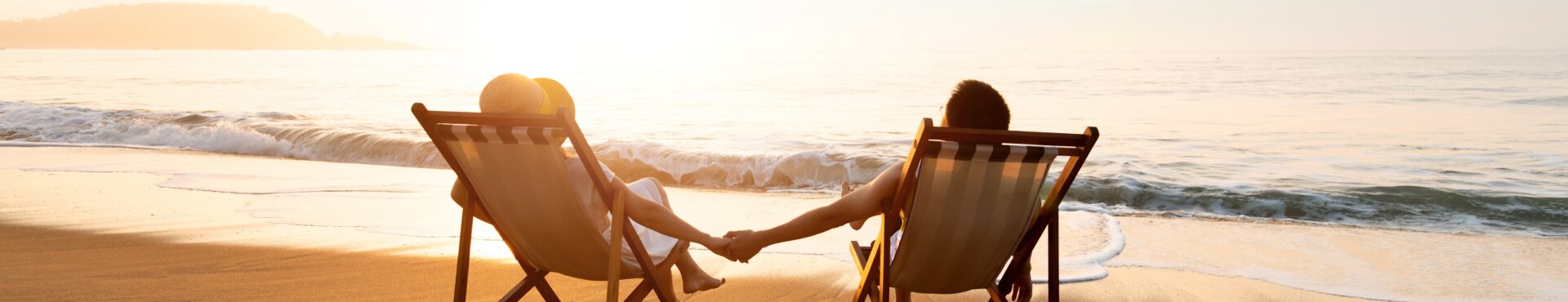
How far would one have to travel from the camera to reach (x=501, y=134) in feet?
9.06

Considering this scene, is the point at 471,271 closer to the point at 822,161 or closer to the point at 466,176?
the point at 466,176

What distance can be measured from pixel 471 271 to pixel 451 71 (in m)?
34.5

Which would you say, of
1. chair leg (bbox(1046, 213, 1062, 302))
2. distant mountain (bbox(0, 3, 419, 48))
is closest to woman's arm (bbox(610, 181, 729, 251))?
chair leg (bbox(1046, 213, 1062, 302))

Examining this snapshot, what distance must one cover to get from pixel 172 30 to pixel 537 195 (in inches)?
4265

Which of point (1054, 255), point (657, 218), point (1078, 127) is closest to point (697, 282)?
point (657, 218)

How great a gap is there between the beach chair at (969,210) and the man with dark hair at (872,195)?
46mm

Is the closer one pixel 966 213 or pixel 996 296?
pixel 966 213

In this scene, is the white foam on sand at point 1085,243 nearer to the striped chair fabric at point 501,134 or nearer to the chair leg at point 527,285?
the chair leg at point 527,285

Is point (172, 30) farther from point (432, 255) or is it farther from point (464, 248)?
point (464, 248)

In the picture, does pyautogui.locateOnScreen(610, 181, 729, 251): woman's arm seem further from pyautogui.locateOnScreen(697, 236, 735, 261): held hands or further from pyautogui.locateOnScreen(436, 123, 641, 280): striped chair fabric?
pyautogui.locateOnScreen(436, 123, 641, 280): striped chair fabric

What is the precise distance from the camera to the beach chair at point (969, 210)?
2674 millimetres

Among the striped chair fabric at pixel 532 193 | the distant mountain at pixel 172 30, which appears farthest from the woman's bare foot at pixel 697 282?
the distant mountain at pixel 172 30

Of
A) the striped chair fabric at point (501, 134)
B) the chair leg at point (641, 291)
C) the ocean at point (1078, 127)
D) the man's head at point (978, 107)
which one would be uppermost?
the man's head at point (978, 107)

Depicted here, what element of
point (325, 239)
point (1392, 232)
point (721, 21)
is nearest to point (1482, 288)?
point (1392, 232)
